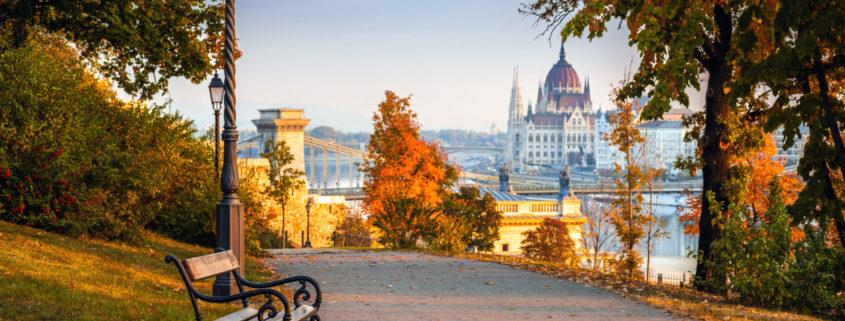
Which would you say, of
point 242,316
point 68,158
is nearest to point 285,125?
point 68,158

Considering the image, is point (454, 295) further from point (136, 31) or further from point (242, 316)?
point (136, 31)

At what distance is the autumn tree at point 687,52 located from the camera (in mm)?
8188

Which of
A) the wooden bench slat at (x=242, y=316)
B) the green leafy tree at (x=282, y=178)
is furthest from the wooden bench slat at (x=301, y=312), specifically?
the green leafy tree at (x=282, y=178)

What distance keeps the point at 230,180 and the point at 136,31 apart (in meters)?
6.05

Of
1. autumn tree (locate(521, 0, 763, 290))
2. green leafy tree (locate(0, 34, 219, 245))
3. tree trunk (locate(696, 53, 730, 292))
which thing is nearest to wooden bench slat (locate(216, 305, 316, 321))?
autumn tree (locate(521, 0, 763, 290))

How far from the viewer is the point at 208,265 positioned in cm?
543

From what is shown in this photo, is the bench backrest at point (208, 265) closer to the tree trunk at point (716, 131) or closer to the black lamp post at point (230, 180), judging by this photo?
the black lamp post at point (230, 180)

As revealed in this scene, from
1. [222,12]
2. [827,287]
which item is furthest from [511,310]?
[222,12]

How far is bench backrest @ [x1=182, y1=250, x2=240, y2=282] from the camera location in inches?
201

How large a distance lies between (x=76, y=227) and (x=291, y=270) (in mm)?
3454

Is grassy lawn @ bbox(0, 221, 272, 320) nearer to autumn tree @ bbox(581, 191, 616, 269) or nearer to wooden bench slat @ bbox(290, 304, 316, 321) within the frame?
wooden bench slat @ bbox(290, 304, 316, 321)

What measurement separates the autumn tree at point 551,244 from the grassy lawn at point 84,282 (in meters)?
27.9

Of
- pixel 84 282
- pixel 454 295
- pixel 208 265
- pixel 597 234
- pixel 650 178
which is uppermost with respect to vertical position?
pixel 650 178

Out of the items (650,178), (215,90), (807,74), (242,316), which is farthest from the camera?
(650,178)
